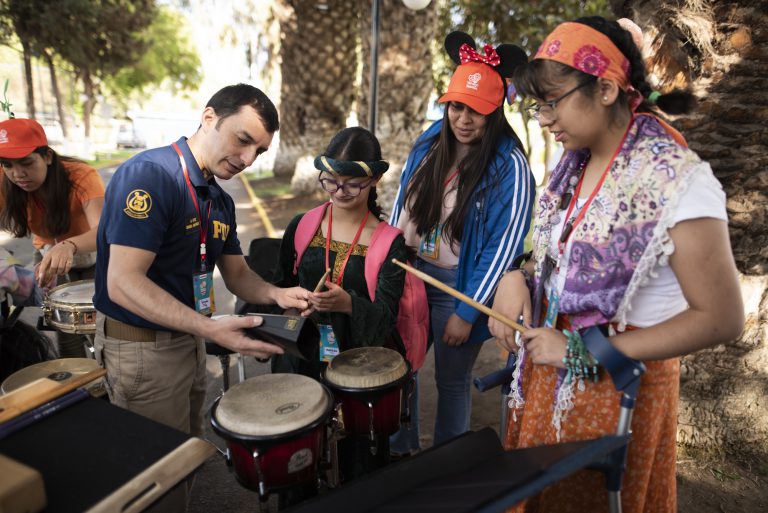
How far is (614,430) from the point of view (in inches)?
63.8

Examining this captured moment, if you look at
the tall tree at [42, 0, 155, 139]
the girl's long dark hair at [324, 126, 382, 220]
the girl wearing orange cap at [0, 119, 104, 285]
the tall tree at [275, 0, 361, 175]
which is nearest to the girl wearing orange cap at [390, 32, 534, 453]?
the girl's long dark hair at [324, 126, 382, 220]

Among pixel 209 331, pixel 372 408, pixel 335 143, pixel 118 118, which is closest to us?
pixel 209 331

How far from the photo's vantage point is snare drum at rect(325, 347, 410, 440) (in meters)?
2.09

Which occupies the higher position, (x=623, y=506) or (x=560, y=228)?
(x=560, y=228)

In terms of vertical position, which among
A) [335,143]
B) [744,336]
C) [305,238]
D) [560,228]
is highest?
[335,143]

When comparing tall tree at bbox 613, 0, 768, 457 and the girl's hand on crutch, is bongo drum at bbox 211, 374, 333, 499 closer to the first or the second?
the girl's hand on crutch

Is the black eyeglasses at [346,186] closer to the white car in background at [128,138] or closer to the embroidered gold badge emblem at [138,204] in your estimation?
the embroidered gold badge emblem at [138,204]

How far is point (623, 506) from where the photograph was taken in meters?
1.67

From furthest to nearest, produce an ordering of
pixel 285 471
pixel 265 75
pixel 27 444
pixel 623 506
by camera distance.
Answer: pixel 265 75
pixel 285 471
pixel 623 506
pixel 27 444

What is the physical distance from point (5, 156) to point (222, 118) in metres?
1.67

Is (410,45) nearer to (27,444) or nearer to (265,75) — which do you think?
(27,444)

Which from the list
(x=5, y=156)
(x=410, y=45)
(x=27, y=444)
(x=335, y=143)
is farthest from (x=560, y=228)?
(x=410, y=45)

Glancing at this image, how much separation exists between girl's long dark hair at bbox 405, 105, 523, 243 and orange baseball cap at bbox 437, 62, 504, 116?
0.27 feet

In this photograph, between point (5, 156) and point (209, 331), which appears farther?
point (5, 156)
